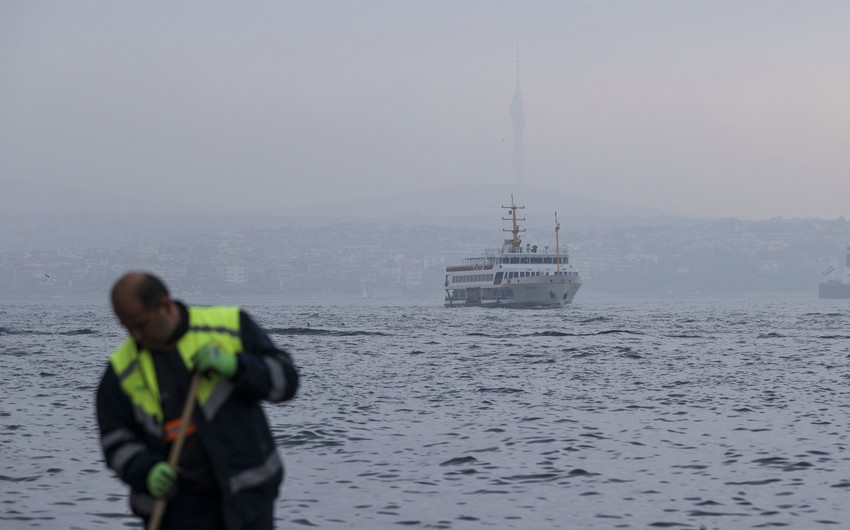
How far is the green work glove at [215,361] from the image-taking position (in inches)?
180

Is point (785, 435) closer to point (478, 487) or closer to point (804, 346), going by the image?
point (478, 487)

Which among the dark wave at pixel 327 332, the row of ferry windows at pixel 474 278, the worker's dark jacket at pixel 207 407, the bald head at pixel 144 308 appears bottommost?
the dark wave at pixel 327 332

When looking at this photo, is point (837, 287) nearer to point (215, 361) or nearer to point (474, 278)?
point (474, 278)

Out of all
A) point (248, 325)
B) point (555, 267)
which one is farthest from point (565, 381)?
point (555, 267)

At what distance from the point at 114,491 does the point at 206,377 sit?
7.93m

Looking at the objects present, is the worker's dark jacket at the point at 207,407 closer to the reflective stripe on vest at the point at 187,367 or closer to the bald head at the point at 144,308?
the reflective stripe on vest at the point at 187,367

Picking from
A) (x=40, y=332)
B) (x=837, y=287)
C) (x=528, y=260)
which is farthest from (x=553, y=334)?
(x=837, y=287)

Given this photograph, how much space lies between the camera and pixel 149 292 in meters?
4.42

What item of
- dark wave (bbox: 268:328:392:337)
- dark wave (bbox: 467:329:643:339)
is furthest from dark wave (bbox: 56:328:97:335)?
dark wave (bbox: 467:329:643:339)

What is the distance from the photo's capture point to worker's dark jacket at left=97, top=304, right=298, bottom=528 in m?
4.72

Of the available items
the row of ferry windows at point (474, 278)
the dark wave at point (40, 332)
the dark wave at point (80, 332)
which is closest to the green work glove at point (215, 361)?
the dark wave at point (40, 332)

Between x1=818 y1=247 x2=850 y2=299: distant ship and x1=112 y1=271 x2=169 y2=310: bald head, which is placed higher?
x1=112 y1=271 x2=169 y2=310: bald head

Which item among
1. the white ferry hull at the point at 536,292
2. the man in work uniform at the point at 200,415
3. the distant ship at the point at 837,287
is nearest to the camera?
the man in work uniform at the point at 200,415

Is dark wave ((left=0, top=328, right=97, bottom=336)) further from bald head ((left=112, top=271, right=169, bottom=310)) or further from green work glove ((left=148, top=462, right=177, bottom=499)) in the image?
bald head ((left=112, top=271, right=169, bottom=310))
